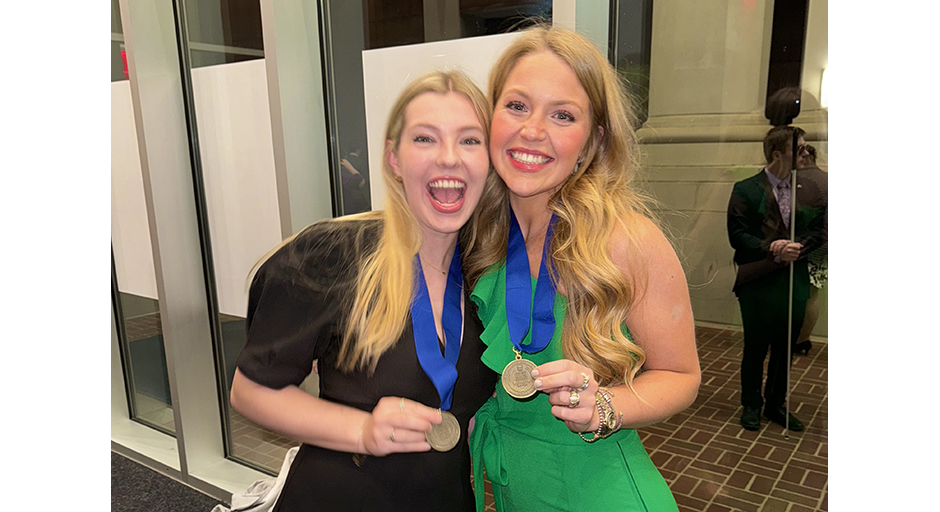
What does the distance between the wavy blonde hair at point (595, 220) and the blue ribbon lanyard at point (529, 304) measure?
0.12 feet

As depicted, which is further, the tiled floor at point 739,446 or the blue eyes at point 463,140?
the tiled floor at point 739,446

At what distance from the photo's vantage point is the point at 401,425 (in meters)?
1.42

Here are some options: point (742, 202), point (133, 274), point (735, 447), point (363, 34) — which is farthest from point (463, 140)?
point (133, 274)

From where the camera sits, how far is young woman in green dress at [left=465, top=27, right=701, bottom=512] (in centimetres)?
157

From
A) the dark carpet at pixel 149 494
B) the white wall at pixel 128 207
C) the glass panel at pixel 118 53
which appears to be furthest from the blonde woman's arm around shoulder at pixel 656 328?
the glass panel at pixel 118 53

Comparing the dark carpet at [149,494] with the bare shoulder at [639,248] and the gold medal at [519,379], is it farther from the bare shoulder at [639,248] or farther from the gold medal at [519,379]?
the bare shoulder at [639,248]

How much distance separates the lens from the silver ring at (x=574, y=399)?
137 centimetres

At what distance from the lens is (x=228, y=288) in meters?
3.76

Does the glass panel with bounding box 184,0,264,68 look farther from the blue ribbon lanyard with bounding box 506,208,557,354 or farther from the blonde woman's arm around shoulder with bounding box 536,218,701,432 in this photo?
the blonde woman's arm around shoulder with bounding box 536,218,701,432

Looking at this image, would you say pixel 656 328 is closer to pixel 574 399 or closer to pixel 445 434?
pixel 574 399

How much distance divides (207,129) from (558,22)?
238 centimetres

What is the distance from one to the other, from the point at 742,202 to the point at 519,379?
123 cm

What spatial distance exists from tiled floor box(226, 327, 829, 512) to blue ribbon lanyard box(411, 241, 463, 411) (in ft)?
3.86
